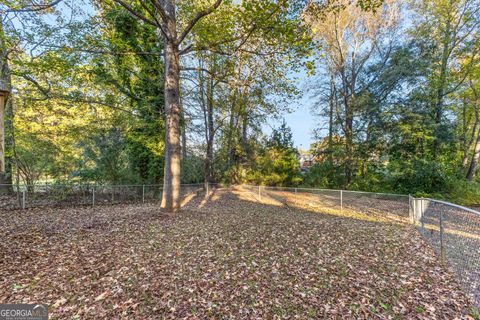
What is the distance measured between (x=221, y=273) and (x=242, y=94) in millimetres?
11946

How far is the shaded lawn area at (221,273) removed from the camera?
2.51 m

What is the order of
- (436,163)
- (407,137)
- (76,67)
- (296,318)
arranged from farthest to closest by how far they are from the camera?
(407,137), (436,163), (76,67), (296,318)

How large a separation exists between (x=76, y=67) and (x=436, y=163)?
58.7ft

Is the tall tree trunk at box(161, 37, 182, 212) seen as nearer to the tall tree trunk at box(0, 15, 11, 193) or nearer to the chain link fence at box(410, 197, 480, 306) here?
the tall tree trunk at box(0, 15, 11, 193)

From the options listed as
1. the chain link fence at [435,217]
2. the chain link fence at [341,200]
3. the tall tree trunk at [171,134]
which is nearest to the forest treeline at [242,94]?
the tall tree trunk at [171,134]

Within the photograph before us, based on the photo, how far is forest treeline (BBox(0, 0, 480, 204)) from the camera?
23.2 feet

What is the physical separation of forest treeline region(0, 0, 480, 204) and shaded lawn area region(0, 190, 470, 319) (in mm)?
3040

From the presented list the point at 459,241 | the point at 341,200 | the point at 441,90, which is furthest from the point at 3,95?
the point at 441,90

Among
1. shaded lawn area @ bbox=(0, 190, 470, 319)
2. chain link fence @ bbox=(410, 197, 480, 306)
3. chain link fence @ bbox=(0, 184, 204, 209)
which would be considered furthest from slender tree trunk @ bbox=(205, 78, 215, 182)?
chain link fence @ bbox=(410, 197, 480, 306)

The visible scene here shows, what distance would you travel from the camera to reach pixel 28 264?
11.2ft

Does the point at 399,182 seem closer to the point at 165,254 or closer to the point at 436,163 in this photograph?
Answer: the point at 436,163

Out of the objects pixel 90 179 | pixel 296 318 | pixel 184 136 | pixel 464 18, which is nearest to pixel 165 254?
pixel 296 318

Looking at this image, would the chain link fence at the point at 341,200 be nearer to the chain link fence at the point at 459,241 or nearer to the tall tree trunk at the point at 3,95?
the chain link fence at the point at 459,241

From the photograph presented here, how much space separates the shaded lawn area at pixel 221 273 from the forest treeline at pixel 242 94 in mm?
3040
